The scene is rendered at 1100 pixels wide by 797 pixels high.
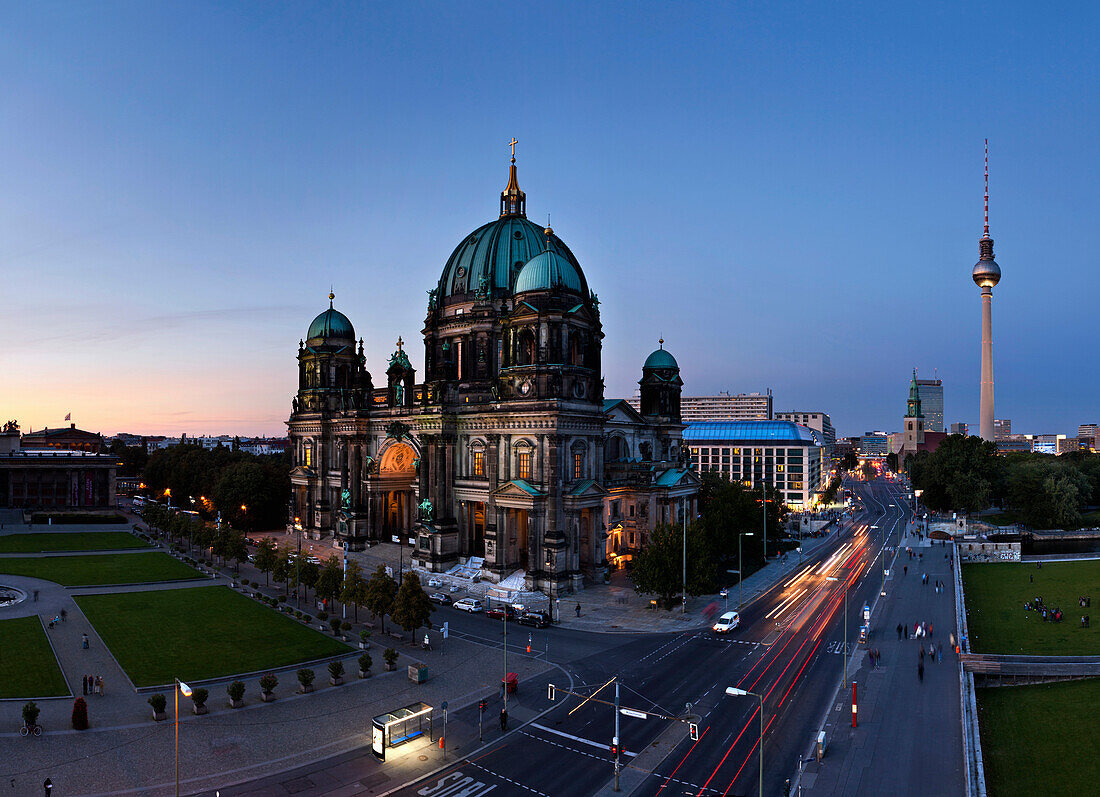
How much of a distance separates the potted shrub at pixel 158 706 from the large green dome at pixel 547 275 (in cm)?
5281

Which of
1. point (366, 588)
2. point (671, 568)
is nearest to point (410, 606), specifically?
point (366, 588)

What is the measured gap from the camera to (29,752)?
3569 cm

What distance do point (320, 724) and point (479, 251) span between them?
6889 centimetres

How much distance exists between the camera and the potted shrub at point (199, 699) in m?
40.7

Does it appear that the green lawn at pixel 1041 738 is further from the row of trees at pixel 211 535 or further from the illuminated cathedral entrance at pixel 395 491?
the row of trees at pixel 211 535

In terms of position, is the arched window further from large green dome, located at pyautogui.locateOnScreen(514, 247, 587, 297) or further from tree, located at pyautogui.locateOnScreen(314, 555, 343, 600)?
tree, located at pyautogui.locateOnScreen(314, 555, 343, 600)

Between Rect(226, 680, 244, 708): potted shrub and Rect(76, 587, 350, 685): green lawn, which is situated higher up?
Rect(226, 680, 244, 708): potted shrub

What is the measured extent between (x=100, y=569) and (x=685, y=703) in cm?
7683

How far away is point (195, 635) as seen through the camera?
56.4 metres

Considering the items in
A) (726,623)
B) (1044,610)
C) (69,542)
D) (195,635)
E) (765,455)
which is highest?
(765,455)

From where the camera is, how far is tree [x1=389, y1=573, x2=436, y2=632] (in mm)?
53250

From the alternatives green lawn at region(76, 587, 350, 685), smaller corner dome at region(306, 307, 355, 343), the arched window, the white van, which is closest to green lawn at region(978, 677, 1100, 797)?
the white van

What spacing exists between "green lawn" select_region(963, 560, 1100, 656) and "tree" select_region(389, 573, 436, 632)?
4836 cm

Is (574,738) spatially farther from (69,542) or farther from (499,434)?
(69,542)
